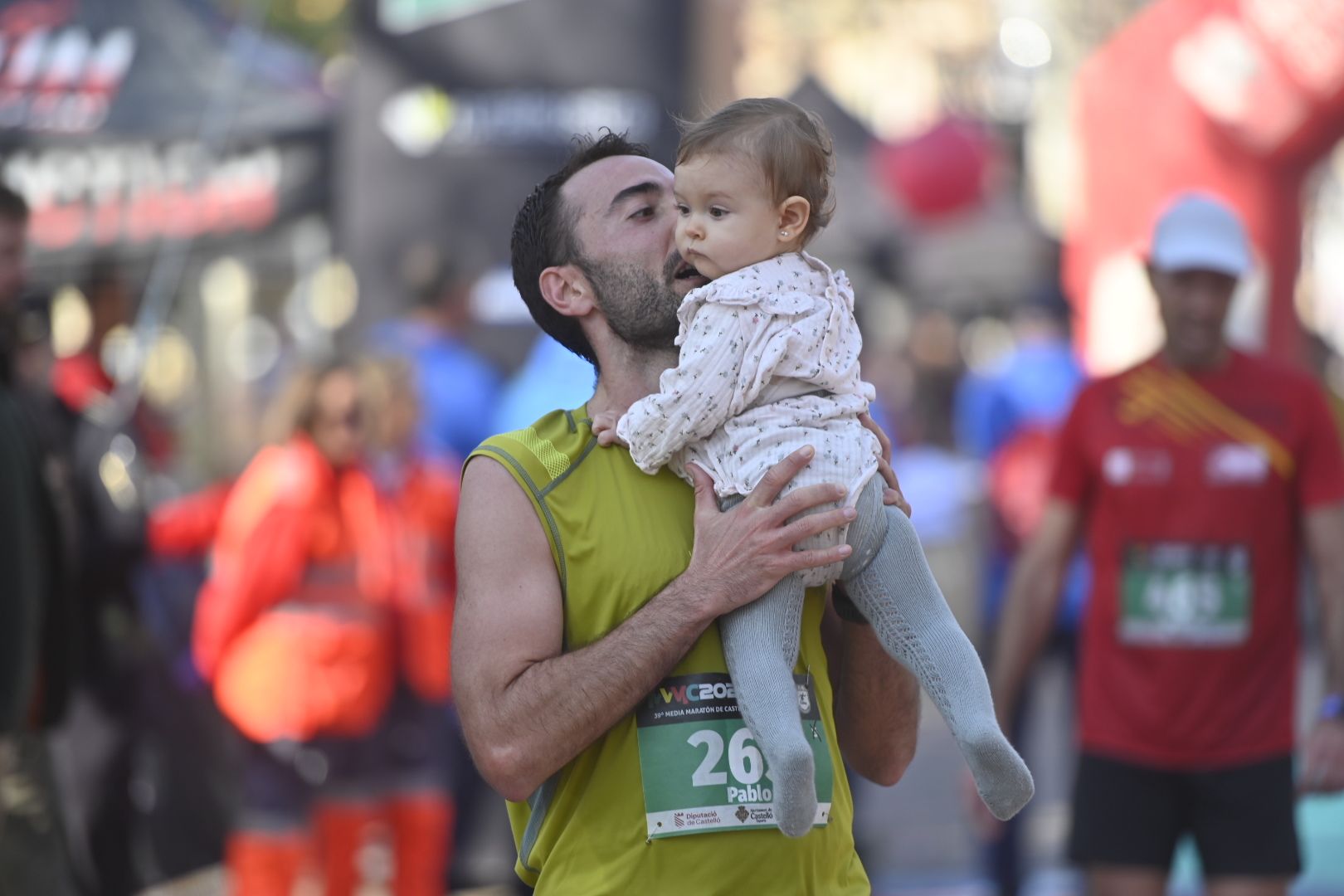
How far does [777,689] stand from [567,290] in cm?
78

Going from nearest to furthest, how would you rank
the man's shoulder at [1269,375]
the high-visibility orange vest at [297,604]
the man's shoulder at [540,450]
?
the man's shoulder at [540,450]
the man's shoulder at [1269,375]
the high-visibility orange vest at [297,604]

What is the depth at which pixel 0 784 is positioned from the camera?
4.75 metres

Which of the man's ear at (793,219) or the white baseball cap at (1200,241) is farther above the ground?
the white baseball cap at (1200,241)

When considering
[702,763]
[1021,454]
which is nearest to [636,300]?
[702,763]

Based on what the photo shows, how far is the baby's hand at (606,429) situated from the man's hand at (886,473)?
1.25ft

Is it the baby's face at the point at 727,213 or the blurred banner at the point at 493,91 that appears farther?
the blurred banner at the point at 493,91

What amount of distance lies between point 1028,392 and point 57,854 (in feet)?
14.4

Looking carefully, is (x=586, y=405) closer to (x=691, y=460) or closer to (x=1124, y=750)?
(x=691, y=460)

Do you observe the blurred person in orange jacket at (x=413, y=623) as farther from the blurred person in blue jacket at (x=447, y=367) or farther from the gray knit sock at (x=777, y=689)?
the gray knit sock at (x=777, y=689)

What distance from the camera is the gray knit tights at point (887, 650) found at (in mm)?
2486

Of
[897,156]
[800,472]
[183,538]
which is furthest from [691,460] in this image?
[897,156]

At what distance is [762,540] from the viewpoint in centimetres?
254

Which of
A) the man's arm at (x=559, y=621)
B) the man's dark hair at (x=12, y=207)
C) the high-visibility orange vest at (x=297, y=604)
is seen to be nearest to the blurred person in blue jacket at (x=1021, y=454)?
the high-visibility orange vest at (x=297, y=604)

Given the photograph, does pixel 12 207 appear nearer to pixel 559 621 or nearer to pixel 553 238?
pixel 553 238
